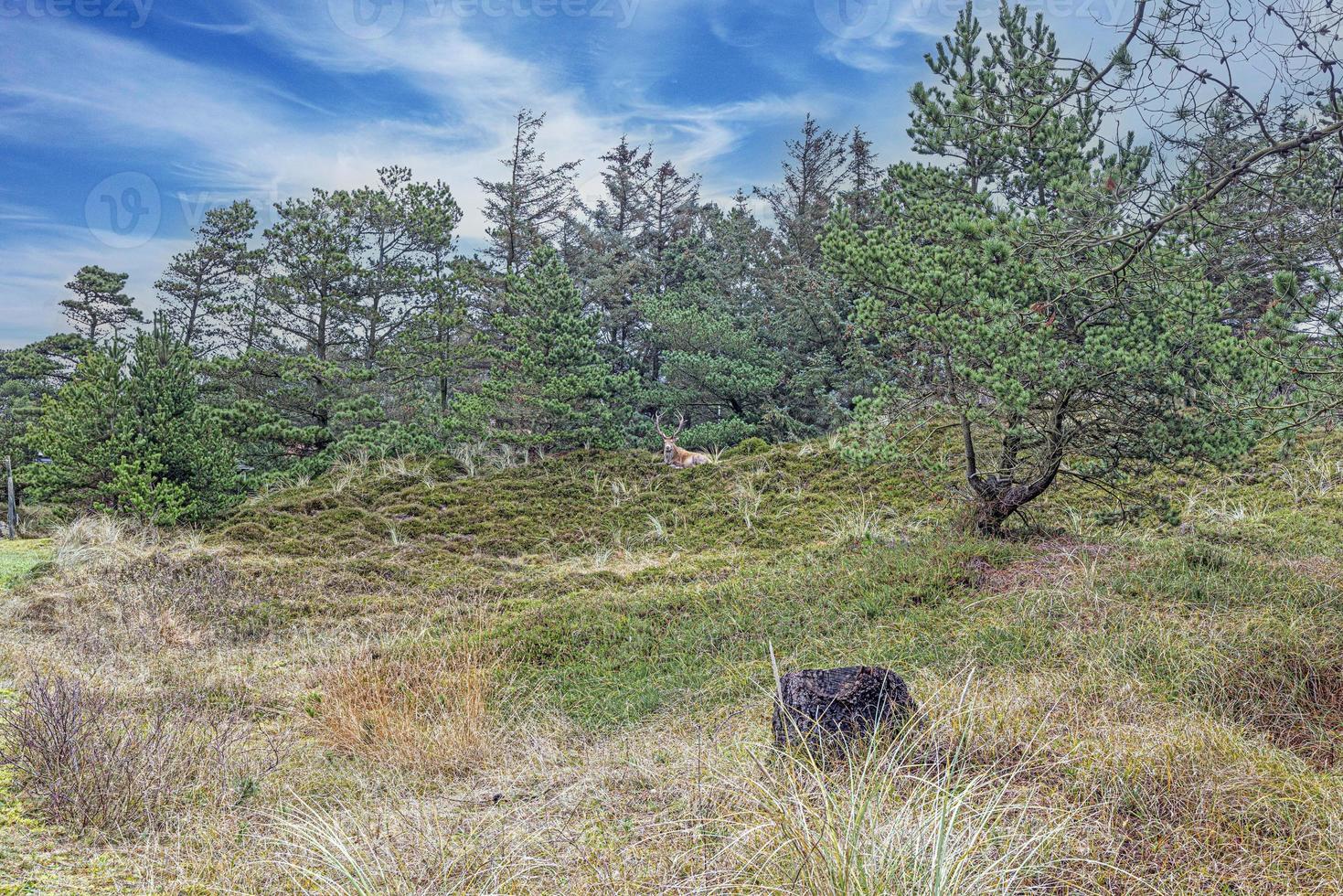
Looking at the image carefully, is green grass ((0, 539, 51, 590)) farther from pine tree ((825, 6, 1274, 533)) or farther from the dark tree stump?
pine tree ((825, 6, 1274, 533))

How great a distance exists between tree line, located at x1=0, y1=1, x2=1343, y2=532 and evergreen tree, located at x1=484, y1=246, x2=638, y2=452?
63mm

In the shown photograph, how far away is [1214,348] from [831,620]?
3159 millimetres

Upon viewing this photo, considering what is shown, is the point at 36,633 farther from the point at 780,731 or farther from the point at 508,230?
the point at 508,230

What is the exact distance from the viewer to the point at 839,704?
121 inches

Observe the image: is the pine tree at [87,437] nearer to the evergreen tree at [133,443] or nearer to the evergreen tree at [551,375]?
the evergreen tree at [133,443]

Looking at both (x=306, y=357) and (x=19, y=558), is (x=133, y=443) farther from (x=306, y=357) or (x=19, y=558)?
(x=306, y=357)

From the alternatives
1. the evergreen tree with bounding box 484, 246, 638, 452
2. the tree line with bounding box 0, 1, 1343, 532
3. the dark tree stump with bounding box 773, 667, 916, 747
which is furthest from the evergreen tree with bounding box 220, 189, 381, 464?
the dark tree stump with bounding box 773, 667, 916, 747

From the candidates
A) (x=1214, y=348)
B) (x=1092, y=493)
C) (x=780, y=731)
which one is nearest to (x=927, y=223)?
(x=1214, y=348)

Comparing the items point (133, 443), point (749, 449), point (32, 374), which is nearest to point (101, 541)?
point (133, 443)

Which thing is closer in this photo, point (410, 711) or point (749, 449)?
point (410, 711)

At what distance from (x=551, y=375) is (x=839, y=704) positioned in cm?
1083

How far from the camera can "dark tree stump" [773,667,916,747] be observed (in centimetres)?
297

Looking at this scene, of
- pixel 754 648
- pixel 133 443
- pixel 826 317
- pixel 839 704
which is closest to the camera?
pixel 839 704

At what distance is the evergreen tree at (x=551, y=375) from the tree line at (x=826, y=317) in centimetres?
6
